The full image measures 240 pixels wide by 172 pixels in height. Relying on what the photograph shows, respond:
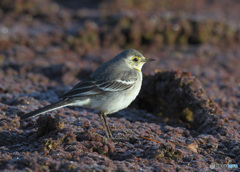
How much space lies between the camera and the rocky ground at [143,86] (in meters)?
4.49

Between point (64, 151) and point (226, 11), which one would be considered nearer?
point (64, 151)

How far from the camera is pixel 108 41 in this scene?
10984mm

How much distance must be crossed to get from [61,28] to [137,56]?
18.5ft

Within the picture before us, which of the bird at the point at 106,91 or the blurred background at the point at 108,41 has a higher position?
the blurred background at the point at 108,41

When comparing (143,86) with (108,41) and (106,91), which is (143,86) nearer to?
(106,91)

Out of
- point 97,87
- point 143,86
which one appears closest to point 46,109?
point 97,87

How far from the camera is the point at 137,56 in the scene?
634cm

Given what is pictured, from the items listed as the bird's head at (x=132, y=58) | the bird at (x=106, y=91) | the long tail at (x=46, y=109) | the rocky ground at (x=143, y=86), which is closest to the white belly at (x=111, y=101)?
the bird at (x=106, y=91)

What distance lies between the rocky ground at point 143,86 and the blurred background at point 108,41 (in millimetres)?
34

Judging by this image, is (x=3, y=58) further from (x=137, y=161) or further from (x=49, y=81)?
(x=137, y=161)

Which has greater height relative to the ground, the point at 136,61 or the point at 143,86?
the point at 136,61

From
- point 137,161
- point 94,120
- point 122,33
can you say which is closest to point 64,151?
point 137,161

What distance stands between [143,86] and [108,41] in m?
4.31

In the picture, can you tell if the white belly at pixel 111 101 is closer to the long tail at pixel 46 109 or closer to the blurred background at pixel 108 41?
the long tail at pixel 46 109
